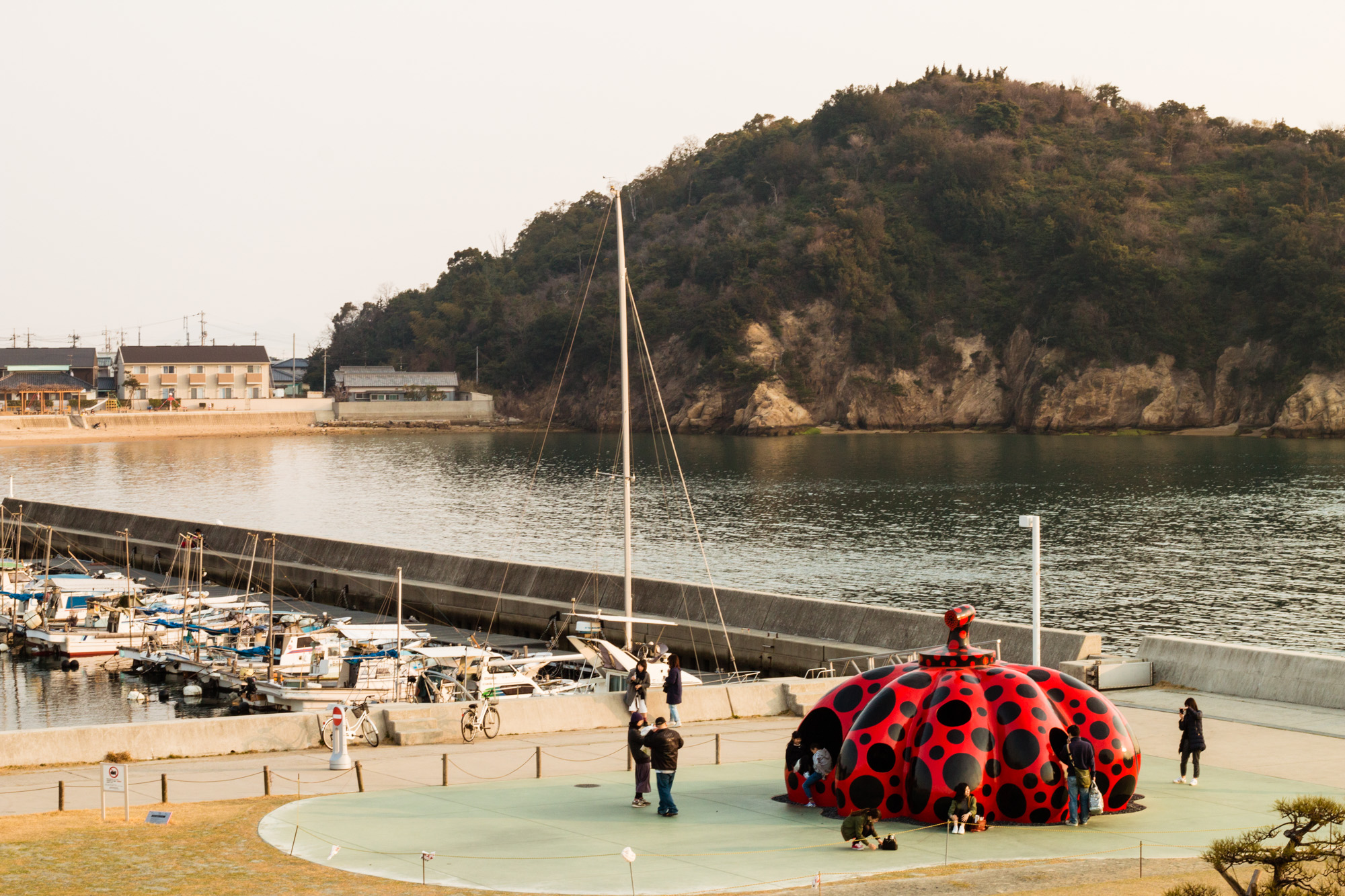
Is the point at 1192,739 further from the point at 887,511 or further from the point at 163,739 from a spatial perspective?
Answer: the point at 887,511

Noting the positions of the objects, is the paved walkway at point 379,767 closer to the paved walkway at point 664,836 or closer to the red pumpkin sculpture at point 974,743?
the paved walkway at point 664,836

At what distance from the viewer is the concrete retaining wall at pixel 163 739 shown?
19.9 metres

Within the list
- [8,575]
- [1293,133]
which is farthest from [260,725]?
[1293,133]

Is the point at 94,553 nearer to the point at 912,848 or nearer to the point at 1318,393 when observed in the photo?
the point at 912,848

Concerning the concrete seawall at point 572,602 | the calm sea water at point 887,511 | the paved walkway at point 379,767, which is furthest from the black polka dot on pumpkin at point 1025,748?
the calm sea water at point 887,511

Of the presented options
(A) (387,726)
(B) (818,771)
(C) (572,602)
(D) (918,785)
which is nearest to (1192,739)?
(D) (918,785)

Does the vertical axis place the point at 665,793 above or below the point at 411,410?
below

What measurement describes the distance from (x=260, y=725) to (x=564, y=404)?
17023cm

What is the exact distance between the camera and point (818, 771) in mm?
16094

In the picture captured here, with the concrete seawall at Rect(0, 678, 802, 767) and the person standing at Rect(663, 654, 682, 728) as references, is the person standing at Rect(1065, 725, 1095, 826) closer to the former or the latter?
the person standing at Rect(663, 654, 682, 728)

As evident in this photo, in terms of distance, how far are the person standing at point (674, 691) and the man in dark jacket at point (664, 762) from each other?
646 centimetres

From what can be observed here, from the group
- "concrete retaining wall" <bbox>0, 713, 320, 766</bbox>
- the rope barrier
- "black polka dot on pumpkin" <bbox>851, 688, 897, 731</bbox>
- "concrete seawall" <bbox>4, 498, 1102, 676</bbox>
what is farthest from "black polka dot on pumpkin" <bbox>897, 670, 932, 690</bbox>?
"concrete seawall" <bbox>4, 498, 1102, 676</bbox>

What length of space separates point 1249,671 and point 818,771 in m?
12.4

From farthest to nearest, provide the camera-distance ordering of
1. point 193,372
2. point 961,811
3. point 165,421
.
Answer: point 193,372
point 165,421
point 961,811
